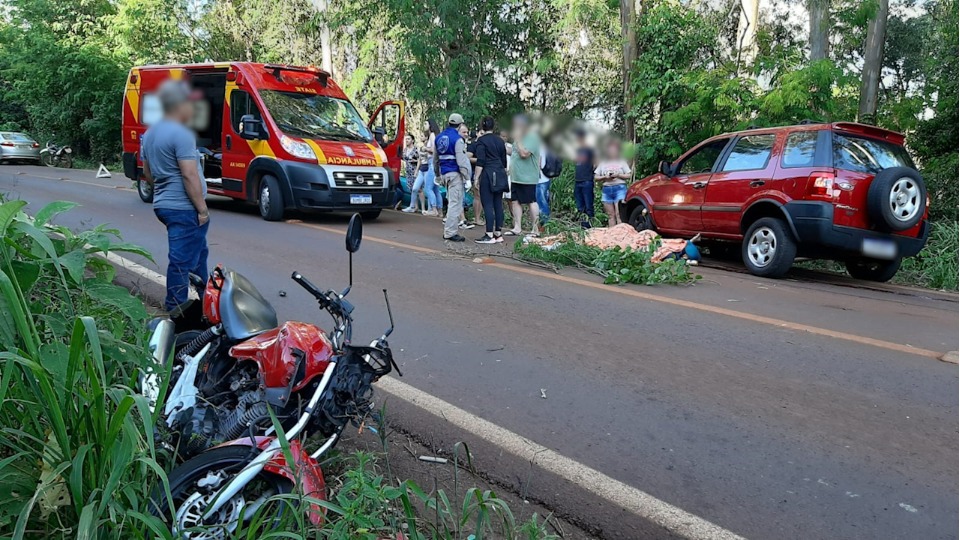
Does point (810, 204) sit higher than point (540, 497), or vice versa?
point (810, 204)

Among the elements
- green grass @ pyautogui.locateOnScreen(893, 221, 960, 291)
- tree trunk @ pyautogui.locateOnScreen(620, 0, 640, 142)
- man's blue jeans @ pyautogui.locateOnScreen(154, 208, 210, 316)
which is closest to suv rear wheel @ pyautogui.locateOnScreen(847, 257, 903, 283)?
green grass @ pyautogui.locateOnScreen(893, 221, 960, 291)

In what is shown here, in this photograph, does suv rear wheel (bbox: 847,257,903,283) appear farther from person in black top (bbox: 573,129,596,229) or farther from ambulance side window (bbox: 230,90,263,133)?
ambulance side window (bbox: 230,90,263,133)

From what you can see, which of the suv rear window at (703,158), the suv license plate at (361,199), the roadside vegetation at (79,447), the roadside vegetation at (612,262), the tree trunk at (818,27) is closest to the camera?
the roadside vegetation at (79,447)

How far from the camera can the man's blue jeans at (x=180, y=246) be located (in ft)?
16.1

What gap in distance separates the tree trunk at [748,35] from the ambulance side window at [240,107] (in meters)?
8.82

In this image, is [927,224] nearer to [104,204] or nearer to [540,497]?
[540,497]

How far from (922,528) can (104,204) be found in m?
13.6

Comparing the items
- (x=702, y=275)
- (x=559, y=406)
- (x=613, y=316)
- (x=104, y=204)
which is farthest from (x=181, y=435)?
(x=104, y=204)

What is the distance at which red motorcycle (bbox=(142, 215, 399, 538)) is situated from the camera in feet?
7.83

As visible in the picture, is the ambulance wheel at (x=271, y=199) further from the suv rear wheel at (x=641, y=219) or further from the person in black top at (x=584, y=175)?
the suv rear wheel at (x=641, y=219)

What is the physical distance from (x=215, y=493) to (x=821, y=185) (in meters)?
7.13

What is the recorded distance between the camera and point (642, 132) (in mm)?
14359

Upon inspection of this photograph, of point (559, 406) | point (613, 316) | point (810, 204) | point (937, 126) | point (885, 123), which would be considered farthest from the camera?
point (885, 123)

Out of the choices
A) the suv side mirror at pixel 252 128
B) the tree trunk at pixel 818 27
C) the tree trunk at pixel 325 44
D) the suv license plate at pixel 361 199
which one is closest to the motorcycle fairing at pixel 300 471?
the suv license plate at pixel 361 199
